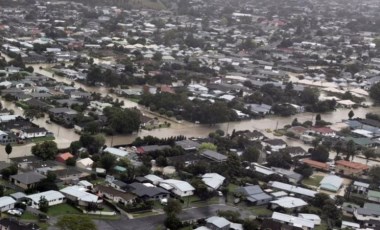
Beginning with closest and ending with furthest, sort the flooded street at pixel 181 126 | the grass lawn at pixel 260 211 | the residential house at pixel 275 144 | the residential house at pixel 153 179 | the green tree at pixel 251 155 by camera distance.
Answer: the grass lawn at pixel 260 211, the residential house at pixel 153 179, the green tree at pixel 251 155, the flooded street at pixel 181 126, the residential house at pixel 275 144

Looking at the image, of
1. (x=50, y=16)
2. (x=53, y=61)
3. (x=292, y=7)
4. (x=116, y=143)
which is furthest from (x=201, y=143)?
(x=292, y=7)

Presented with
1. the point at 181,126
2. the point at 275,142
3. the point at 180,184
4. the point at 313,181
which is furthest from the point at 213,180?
the point at 181,126

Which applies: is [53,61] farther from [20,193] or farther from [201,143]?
[20,193]

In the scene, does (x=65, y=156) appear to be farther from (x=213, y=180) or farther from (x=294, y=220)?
(x=294, y=220)

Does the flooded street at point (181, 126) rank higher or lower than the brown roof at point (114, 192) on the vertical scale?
lower

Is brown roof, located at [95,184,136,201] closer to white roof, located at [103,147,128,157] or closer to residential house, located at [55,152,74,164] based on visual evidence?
residential house, located at [55,152,74,164]

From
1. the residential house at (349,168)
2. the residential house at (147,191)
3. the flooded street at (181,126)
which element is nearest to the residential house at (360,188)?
the residential house at (349,168)

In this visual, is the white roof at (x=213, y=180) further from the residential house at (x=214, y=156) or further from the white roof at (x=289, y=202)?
the white roof at (x=289, y=202)
